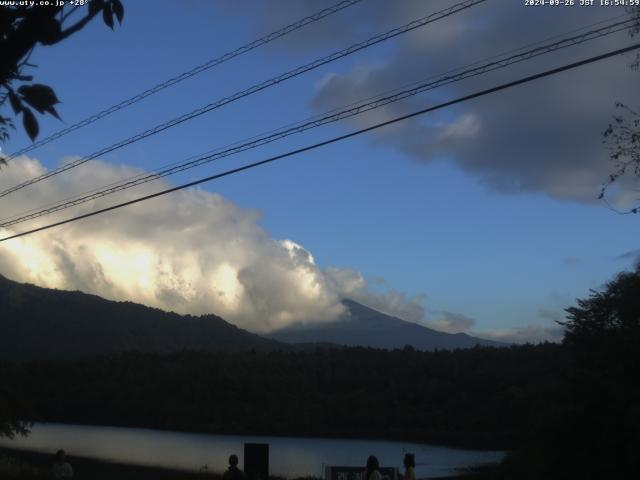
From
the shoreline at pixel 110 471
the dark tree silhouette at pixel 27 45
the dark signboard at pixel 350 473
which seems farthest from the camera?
the shoreline at pixel 110 471

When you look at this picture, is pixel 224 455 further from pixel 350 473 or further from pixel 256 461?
pixel 256 461

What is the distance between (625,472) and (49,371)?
5098 inches

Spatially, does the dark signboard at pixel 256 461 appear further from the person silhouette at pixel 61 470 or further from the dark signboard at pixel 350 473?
the person silhouette at pixel 61 470

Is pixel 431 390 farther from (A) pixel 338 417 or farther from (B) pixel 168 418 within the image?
(B) pixel 168 418

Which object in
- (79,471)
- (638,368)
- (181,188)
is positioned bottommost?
(79,471)

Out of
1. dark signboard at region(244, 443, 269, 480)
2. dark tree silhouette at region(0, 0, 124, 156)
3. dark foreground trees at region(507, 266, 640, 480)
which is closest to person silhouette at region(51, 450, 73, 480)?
dark signboard at region(244, 443, 269, 480)

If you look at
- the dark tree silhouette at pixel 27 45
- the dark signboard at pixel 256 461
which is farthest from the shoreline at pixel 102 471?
the dark tree silhouette at pixel 27 45

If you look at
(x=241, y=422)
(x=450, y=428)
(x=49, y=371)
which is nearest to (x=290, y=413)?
(x=241, y=422)

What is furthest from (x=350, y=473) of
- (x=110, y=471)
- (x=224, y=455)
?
(x=224, y=455)

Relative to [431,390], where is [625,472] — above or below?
below

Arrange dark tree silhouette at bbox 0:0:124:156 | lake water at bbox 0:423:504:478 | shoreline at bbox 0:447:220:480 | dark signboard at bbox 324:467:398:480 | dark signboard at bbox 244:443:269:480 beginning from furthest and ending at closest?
lake water at bbox 0:423:504:478, shoreline at bbox 0:447:220:480, dark signboard at bbox 324:467:398:480, dark signboard at bbox 244:443:269:480, dark tree silhouette at bbox 0:0:124:156

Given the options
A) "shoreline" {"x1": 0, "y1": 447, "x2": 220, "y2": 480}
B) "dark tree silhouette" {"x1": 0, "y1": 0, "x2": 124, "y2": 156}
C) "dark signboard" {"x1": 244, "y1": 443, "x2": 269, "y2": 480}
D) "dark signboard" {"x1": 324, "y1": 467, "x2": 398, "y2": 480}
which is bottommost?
"shoreline" {"x1": 0, "y1": 447, "x2": 220, "y2": 480}

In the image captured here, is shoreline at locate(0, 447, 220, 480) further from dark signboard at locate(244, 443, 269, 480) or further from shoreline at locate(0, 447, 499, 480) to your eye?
dark signboard at locate(244, 443, 269, 480)

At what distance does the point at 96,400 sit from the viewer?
136125 millimetres
